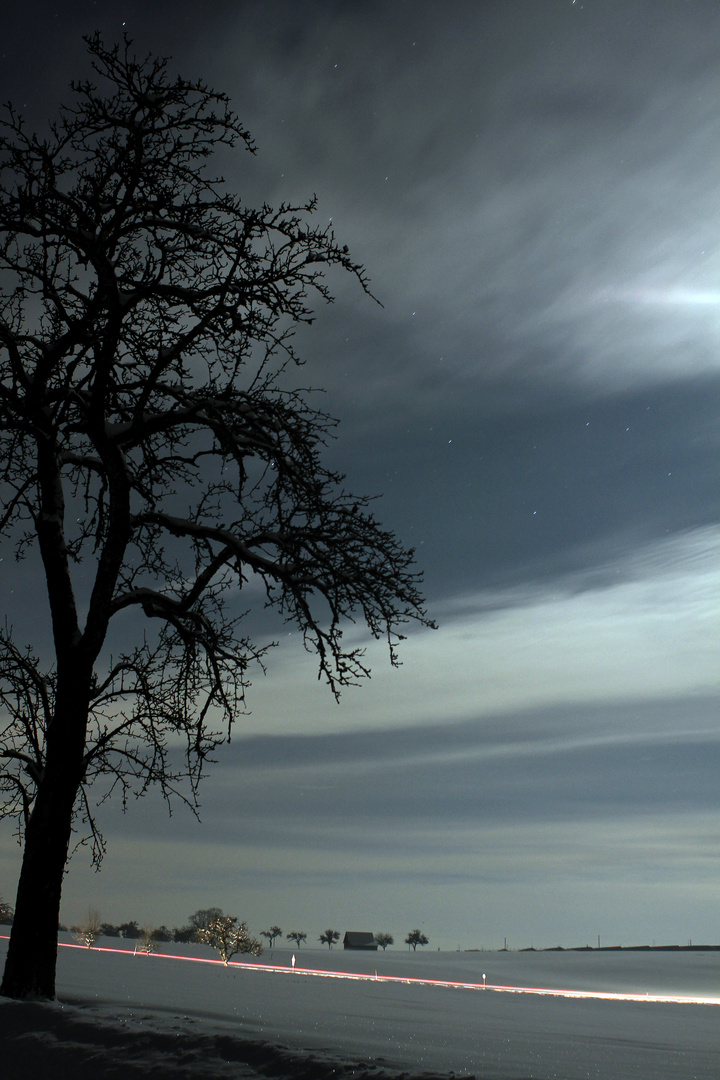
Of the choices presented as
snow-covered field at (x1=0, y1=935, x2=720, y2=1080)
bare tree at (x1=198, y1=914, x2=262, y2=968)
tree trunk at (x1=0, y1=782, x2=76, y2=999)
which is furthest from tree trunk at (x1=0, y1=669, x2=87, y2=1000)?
bare tree at (x1=198, y1=914, x2=262, y2=968)

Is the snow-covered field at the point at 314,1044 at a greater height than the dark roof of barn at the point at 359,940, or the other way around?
the snow-covered field at the point at 314,1044

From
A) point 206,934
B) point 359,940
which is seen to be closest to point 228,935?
point 206,934

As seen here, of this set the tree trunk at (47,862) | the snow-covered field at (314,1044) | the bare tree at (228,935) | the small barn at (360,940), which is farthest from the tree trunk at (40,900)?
the small barn at (360,940)

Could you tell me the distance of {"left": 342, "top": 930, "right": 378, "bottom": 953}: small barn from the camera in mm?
112312

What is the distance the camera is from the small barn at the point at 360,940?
4422 inches

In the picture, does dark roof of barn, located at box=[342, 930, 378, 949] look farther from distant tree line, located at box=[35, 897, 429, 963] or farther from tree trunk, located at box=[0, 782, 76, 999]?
tree trunk, located at box=[0, 782, 76, 999]

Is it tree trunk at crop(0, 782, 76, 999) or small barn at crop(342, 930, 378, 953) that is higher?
tree trunk at crop(0, 782, 76, 999)

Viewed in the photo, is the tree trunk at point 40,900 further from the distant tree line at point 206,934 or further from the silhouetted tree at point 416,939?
the silhouetted tree at point 416,939

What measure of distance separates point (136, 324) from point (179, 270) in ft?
2.41

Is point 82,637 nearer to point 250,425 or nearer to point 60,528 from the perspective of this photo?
point 60,528

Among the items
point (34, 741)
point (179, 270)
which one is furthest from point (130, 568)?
point (179, 270)

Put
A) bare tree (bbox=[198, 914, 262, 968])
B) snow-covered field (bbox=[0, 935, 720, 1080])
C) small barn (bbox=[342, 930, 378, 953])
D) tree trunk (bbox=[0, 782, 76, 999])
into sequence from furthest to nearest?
small barn (bbox=[342, 930, 378, 953]) → bare tree (bbox=[198, 914, 262, 968]) → tree trunk (bbox=[0, 782, 76, 999]) → snow-covered field (bbox=[0, 935, 720, 1080])

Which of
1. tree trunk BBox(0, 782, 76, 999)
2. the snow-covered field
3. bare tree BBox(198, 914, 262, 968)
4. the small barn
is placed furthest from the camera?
the small barn

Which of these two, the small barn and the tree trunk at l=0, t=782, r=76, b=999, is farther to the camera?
the small barn
